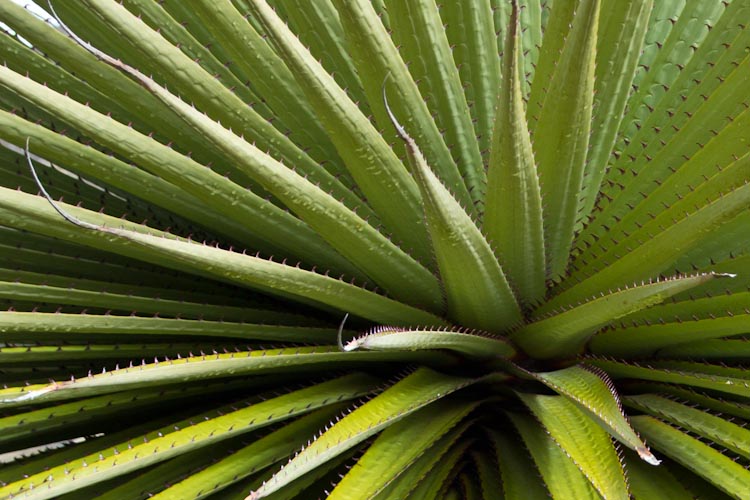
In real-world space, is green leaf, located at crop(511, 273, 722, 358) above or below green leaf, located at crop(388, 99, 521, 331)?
below

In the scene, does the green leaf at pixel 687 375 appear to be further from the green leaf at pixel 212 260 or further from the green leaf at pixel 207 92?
the green leaf at pixel 207 92

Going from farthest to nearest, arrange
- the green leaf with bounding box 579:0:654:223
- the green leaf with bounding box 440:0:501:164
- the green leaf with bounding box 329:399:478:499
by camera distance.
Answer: the green leaf with bounding box 440:0:501:164
the green leaf with bounding box 579:0:654:223
the green leaf with bounding box 329:399:478:499

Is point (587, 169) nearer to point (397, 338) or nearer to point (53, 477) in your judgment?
point (397, 338)

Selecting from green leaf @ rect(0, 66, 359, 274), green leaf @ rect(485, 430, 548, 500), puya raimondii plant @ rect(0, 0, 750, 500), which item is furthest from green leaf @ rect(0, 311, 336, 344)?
green leaf @ rect(485, 430, 548, 500)

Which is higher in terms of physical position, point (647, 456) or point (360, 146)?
point (360, 146)

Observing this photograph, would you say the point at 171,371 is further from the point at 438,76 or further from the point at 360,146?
the point at 438,76

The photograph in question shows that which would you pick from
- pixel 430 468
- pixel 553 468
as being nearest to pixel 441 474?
pixel 430 468

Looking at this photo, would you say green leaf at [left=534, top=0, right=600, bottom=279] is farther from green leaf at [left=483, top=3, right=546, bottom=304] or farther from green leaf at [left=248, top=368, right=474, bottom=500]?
green leaf at [left=248, top=368, right=474, bottom=500]
